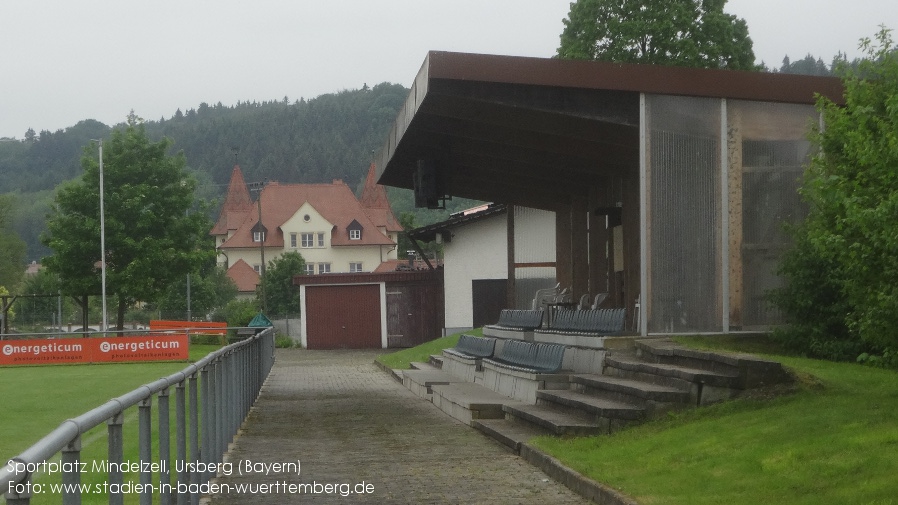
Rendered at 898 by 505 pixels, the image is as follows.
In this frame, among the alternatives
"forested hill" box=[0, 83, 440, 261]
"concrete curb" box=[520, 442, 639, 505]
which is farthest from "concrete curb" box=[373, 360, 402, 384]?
"forested hill" box=[0, 83, 440, 261]

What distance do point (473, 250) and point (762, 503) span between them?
32141mm

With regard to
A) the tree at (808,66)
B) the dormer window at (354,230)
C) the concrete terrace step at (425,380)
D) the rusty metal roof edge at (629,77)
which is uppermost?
the tree at (808,66)

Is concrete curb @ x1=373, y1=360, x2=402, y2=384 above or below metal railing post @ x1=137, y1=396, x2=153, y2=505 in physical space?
below

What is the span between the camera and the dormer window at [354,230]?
340 feet

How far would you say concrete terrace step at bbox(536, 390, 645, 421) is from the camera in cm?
1067

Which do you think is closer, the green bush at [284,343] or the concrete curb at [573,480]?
the concrete curb at [573,480]

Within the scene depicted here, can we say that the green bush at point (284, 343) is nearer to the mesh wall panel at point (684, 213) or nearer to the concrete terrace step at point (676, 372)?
the mesh wall panel at point (684, 213)

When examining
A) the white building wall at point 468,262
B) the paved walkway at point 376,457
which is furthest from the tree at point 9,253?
the paved walkway at point 376,457

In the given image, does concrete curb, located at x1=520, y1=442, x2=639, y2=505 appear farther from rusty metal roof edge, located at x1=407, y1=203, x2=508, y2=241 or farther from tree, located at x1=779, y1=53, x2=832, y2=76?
tree, located at x1=779, y1=53, x2=832, y2=76

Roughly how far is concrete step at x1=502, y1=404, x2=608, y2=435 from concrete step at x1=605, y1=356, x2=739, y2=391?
86 centimetres

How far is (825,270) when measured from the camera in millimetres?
13641

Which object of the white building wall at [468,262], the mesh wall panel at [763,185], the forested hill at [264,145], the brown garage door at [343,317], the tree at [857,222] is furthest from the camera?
the forested hill at [264,145]

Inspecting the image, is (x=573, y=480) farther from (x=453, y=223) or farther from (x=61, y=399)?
(x=453, y=223)

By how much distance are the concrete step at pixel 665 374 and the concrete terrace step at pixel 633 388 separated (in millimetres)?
102
